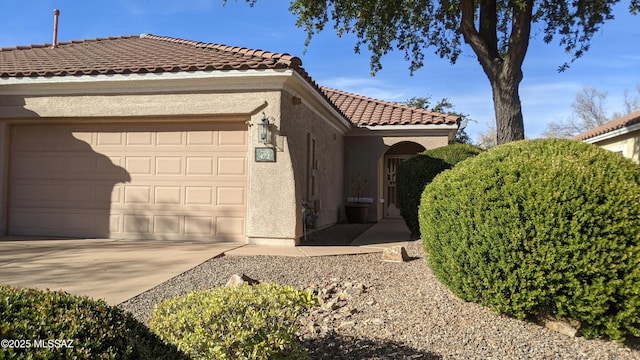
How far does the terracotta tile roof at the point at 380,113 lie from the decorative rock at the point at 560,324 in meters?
10.6

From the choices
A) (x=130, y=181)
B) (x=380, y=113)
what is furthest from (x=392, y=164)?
(x=130, y=181)

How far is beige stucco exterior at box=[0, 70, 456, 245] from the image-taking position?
8633 millimetres

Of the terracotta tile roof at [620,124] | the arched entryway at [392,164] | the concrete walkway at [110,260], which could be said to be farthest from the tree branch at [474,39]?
the arched entryway at [392,164]

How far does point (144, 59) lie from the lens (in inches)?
392

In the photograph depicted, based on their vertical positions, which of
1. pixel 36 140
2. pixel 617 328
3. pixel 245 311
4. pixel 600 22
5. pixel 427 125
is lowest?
pixel 617 328

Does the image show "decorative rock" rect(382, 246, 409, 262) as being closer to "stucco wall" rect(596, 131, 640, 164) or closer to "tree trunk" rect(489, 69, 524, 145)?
"tree trunk" rect(489, 69, 524, 145)

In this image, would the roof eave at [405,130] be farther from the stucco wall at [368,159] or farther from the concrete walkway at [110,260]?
the concrete walkway at [110,260]

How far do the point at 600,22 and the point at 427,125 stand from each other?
533 cm

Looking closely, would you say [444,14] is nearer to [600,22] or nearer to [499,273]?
[600,22]

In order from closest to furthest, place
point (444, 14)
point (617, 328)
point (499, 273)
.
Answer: point (617, 328) → point (499, 273) → point (444, 14)

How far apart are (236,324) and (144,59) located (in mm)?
8595

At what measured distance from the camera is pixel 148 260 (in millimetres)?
7164

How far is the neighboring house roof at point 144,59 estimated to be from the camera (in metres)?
8.70

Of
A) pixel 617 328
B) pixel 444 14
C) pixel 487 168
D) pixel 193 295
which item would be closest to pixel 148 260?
pixel 193 295
